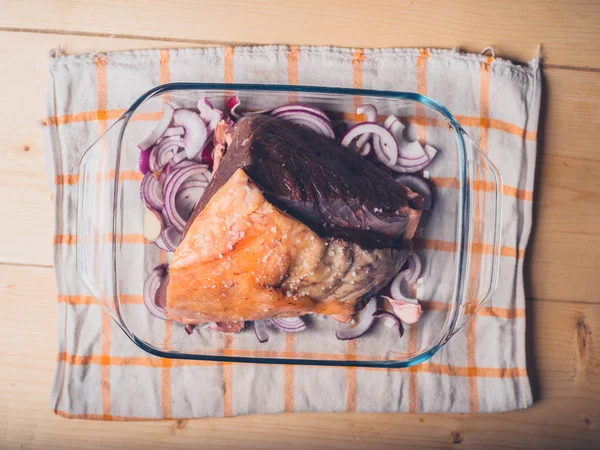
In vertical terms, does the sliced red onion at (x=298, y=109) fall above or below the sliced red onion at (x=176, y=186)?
above

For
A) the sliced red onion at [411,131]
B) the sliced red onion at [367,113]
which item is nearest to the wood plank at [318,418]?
the sliced red onion at [411,131]

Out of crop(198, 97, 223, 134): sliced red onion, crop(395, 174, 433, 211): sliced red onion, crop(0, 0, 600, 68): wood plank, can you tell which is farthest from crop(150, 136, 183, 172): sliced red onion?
crop(395, 174, 433, 211): sliced red onion

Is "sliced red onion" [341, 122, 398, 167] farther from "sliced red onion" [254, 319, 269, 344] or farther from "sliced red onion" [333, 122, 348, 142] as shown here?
"sliced red onion" [254, 319, 269, 344]

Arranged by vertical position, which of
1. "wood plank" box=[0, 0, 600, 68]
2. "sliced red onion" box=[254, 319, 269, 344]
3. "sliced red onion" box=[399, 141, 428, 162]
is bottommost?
Result: "sliced red onion" box=[254, 319, 269, 344]

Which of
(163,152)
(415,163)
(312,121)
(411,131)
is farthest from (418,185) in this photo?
(163,152)

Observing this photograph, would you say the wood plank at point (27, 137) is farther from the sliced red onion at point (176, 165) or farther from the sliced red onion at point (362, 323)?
the sliced red onion at point (362, 323)
